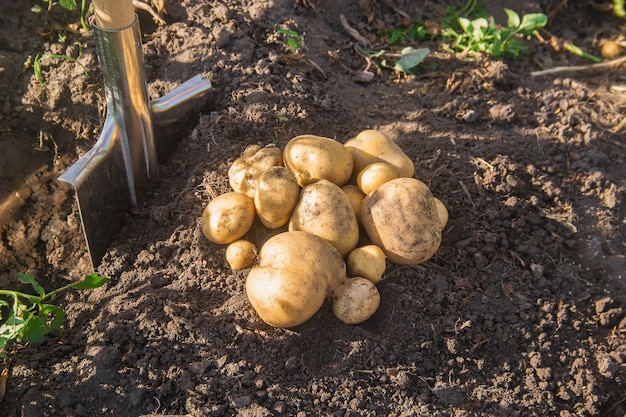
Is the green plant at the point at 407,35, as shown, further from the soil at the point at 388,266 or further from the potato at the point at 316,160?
the potato at the point at 316,160

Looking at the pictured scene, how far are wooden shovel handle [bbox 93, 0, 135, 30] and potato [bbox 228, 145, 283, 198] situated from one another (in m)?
0.63

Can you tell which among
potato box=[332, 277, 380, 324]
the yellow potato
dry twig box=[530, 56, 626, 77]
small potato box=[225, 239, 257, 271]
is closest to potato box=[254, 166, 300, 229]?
small potato box=[225, 239, 257, 271]

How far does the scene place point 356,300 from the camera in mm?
1898

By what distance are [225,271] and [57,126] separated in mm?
1208

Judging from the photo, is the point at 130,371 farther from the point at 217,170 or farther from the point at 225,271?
the point at 217,170

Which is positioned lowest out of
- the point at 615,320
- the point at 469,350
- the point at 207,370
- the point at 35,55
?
the point at 615,320

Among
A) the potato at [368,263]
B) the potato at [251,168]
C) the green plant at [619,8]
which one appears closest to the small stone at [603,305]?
the potato at [368,263]

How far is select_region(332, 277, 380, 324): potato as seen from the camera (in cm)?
190

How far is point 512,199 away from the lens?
235 centimetres

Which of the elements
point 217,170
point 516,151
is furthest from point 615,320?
point 217,170

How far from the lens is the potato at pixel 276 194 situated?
1.97 meters

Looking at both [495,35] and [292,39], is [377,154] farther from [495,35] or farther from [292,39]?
[495,35]

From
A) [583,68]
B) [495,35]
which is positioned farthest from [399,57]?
[583,68]

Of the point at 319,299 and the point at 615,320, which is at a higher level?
the point at 319,299
